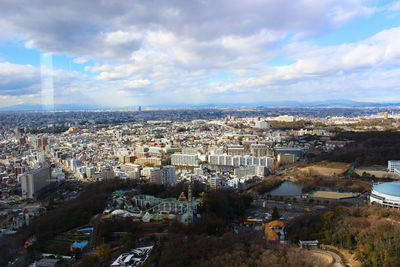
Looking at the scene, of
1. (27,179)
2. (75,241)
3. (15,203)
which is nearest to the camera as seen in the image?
(75,241)

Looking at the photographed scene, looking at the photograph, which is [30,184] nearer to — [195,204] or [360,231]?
[195,204]

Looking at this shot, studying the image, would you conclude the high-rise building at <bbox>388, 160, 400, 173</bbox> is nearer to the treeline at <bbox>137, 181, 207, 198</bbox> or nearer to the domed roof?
the domed roof

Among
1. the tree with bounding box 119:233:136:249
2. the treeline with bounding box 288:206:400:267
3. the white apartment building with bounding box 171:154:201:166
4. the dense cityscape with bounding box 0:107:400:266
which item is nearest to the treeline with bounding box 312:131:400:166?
the dense cityscape with bounding box 0:107:400:266

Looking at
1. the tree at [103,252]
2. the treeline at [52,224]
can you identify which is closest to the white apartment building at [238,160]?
the treeline at [52,224]

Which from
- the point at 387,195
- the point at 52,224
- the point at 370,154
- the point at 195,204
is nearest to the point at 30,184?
the point at 52,224

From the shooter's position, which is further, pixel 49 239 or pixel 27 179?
pixel 27 179

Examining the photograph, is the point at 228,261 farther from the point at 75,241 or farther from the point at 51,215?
the point at 51,215

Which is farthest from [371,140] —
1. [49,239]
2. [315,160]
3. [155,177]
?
[49,239]
